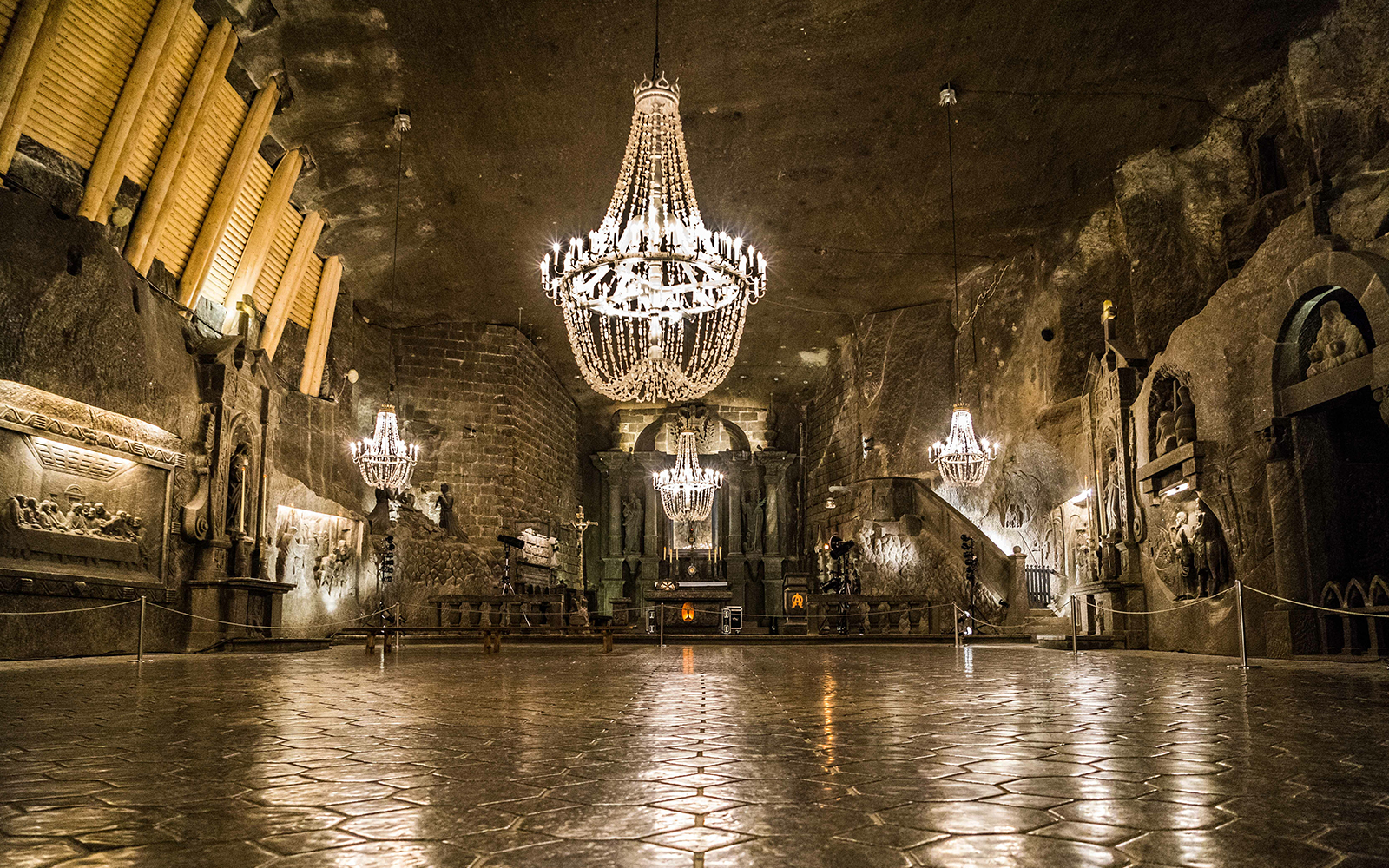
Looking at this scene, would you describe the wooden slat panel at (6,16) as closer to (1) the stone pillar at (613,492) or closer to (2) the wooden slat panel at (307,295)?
(2) the wooden slat panel at (307,295)

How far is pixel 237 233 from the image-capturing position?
1231cm

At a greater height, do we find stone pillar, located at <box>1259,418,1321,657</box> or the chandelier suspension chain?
the chandelier suspension chain

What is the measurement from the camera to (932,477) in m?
18.2

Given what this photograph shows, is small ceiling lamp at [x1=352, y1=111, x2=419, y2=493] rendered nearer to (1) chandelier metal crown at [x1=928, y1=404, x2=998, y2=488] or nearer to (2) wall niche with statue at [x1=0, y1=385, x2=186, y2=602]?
(2) wall niche with statue at [x1=0, y1=385, x2=186, y2=602]

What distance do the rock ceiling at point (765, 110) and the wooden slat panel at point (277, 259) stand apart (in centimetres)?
53

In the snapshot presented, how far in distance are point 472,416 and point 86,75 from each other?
10114 millimetres

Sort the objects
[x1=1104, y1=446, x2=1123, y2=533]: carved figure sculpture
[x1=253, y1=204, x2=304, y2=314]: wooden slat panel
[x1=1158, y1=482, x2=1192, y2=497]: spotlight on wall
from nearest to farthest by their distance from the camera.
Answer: [x1=1158, y1=482, x2=1192, y2=497]: spotlight on wall
[x1=1104, y1=446, x2=1123, y2=533]: carved figure sculpture
[x1=253, y1=204, x2=304, y2=314]: wooden slat panel

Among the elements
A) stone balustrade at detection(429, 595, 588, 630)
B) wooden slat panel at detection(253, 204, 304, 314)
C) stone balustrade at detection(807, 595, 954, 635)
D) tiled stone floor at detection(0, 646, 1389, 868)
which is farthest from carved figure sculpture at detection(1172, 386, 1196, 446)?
wooden slat panel at detection(253, 204, 304, 314)

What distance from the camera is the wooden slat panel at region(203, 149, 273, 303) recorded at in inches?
476

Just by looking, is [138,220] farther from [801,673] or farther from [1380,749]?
[1380,749]

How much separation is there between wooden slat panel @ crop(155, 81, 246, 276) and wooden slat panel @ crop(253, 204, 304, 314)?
1.73 m

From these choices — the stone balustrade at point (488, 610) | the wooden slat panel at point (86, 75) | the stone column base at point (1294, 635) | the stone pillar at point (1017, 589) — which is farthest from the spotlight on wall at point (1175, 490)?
the wooden slat panel at point (86, 75)

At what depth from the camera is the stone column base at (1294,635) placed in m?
8.55

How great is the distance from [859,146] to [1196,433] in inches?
239
